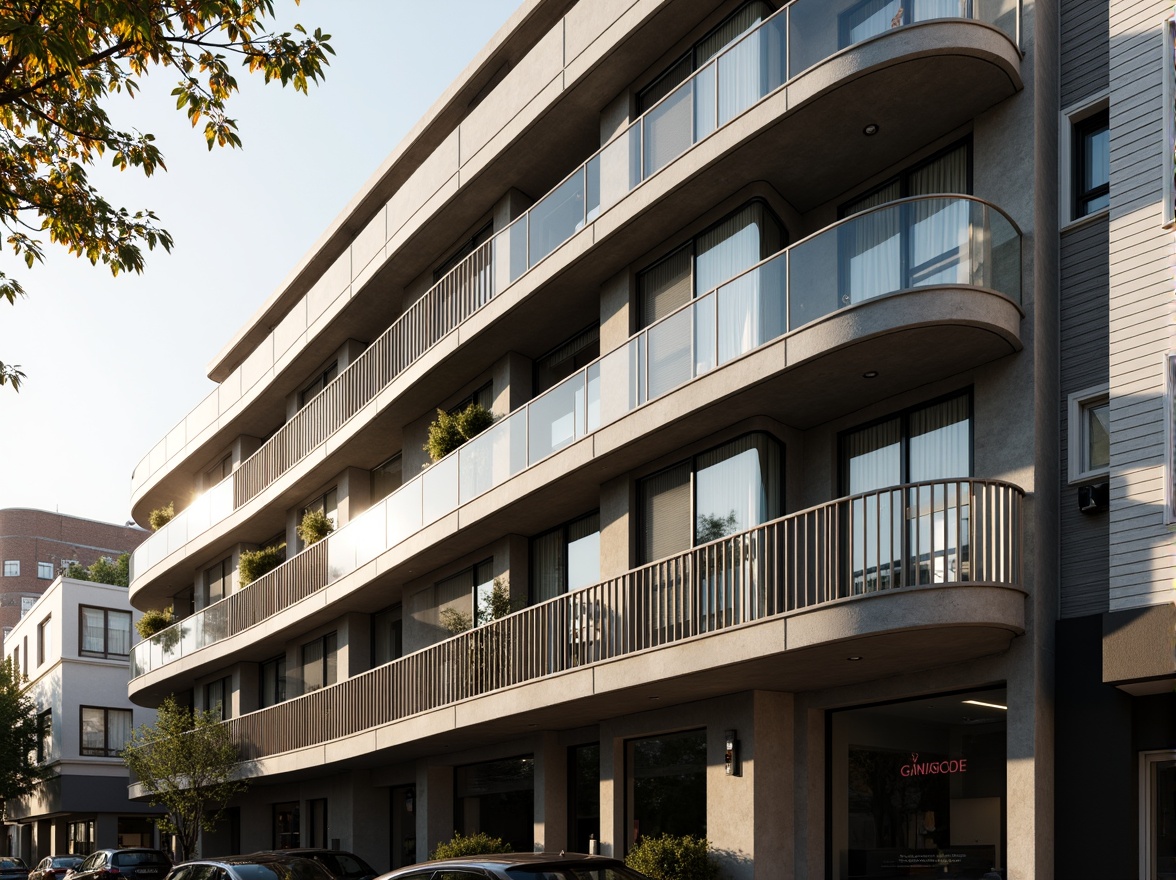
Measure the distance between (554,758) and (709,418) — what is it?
753 cm

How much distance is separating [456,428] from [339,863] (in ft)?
26.5

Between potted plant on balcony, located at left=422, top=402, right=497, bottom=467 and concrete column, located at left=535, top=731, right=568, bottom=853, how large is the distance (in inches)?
225

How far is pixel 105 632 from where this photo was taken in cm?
5166

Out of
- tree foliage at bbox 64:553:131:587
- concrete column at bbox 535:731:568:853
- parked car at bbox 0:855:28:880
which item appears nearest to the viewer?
concrete column at bbox 535:731:568:853

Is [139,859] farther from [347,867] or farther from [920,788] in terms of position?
[920,788]

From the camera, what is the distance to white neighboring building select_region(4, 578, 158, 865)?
157ft

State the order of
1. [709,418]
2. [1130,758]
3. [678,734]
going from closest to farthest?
1. [1130,758]
2. [709,418]
3. [678,734]

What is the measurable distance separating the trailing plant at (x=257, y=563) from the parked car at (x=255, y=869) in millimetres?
15127

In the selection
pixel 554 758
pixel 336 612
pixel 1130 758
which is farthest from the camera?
pixel 336 612

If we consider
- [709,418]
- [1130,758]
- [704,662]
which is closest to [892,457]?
[709,418]

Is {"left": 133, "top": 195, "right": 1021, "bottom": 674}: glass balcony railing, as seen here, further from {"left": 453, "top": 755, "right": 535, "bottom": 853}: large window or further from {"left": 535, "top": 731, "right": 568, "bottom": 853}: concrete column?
{"left": 453, "top": 755, "right": 535, "bottom": 853}: large window

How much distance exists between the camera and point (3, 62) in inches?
389

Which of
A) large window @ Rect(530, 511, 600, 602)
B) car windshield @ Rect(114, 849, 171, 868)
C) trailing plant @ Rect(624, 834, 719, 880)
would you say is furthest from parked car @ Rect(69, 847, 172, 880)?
trailing plant @ Rect(624, 834, 719, 880)

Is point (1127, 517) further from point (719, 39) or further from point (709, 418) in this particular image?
point (719, 39)
